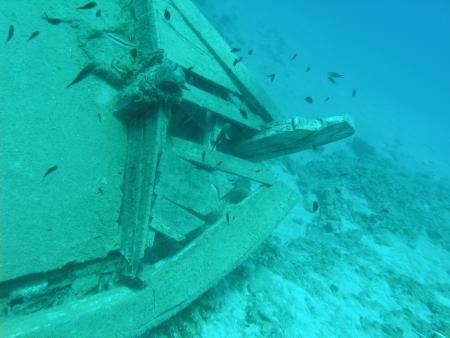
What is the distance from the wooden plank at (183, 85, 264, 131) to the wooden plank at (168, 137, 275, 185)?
58 centimetres

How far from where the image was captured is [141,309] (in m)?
2.96

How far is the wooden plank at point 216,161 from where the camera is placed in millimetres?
4039

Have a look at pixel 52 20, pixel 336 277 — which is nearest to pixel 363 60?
pixel 336 277

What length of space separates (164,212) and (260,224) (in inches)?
60.7

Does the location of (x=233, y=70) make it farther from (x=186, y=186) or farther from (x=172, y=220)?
(x=172, y=220)

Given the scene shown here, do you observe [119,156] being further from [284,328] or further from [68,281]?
[284,328]

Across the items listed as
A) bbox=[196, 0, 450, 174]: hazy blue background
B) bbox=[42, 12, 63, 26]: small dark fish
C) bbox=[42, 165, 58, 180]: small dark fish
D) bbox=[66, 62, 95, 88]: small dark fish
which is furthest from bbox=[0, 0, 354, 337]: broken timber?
bbox=[196, 0, 450, 174]: hazy blue background

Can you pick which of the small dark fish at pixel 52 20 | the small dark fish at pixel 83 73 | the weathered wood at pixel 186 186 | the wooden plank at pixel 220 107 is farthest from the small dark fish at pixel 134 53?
the weathered wood at pixel 186 186

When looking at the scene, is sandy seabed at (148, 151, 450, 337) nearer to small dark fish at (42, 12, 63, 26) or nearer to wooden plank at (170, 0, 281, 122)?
wooden plank at (170, 0, 281, 122)

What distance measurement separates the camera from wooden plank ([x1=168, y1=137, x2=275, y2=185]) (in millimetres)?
4039

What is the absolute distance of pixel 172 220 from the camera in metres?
3.64

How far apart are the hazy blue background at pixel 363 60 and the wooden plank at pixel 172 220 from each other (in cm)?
1976

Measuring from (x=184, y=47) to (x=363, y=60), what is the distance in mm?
108989

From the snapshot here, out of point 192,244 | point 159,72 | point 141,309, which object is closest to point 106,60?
point 159,72
